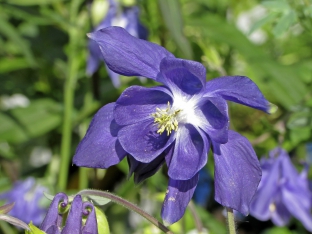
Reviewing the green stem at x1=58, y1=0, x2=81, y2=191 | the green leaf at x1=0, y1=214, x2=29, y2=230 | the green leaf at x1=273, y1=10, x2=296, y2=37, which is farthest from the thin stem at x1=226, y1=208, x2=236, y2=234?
the green stem at x1=58, y1=0, x2=81, y2=191

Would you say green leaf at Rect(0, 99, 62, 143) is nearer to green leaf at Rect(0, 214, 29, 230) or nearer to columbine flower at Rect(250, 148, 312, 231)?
columbine flower at Rect(250, 148, 312, 231)

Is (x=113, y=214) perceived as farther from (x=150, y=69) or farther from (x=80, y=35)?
(x=150, y=69)

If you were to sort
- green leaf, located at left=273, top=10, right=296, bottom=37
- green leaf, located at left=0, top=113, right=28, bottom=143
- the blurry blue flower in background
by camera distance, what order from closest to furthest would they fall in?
1. green leaf, located at left=273, top=10, right=296, bottom=37
2. green leaf, located at left=0, top=113, right=28, bottom=143
3. the blurry blue flower in background

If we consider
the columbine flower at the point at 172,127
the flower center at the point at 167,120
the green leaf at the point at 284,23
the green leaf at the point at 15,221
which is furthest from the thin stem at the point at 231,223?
the green leaf at the point at 284,23

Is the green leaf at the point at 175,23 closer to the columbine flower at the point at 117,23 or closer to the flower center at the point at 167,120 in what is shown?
the columbine flower at the point at 117,23

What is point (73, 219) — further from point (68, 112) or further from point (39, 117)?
point (39, 117)
